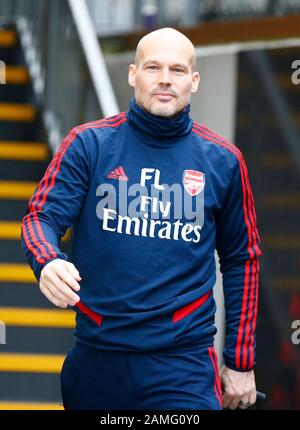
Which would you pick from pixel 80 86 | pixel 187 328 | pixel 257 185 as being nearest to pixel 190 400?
Result: pixel 187 328

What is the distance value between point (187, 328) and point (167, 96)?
2.51 ft

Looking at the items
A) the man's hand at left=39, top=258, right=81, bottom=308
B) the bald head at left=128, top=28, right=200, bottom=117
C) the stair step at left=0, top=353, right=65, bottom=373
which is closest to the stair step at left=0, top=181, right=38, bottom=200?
the stair step at left=0, top=353, right=65, bottom=373

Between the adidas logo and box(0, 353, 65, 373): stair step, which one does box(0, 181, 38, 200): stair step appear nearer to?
box(0, 353, 65, 373): stair step

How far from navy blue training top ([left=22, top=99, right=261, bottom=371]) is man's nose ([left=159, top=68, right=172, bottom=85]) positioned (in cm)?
12

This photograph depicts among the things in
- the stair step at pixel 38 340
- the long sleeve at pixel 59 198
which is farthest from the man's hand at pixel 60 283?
the stair step at pixel 38 340

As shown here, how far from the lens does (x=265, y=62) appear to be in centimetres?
794

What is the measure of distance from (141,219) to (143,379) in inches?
20.5

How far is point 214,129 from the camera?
8359 mm

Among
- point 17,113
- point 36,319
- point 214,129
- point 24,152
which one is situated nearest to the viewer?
point 36,319

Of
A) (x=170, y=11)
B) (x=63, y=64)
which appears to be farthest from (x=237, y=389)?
(x=170, y=11)

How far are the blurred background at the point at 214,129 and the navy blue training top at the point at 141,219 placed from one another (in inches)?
111

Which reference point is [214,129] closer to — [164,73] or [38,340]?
[38,340]
